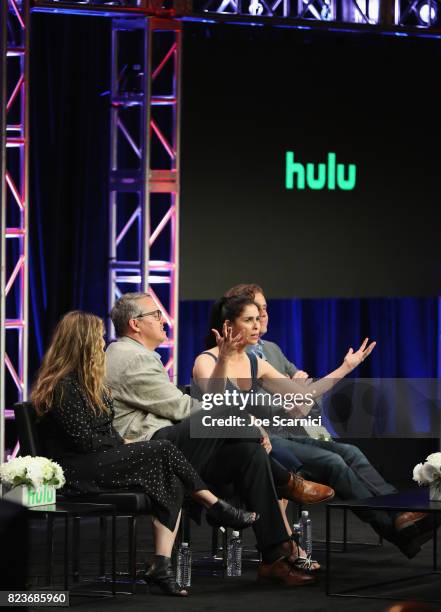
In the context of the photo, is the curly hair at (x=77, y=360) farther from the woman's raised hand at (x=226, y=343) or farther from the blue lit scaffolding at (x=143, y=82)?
the blue lit scaffolding at (x=143, y=82)

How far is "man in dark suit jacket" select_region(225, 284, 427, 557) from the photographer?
15.3ft

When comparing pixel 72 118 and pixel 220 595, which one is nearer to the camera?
pixel 220 595

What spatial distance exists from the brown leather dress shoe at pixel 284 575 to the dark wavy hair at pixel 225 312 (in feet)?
3.48

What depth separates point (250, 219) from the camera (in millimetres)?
6988

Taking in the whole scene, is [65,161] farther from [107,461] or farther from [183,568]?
[183,568]

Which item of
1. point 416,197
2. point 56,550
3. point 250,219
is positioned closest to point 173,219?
point 250,219

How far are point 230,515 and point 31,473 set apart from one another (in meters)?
0.79

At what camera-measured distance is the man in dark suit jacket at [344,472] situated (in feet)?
15.3

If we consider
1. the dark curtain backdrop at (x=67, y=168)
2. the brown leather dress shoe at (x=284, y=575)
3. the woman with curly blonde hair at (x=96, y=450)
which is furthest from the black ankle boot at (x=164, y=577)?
the dark curtain backdrop at (x=67, y=168)

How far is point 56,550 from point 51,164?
3063 mm

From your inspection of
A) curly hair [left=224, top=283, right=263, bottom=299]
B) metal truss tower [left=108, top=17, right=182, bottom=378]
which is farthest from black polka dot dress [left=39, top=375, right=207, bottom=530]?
metal truss tower [left=108, top=17, right=182, bottom=378]

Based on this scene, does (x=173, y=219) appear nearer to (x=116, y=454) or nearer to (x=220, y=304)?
(x=220, y=304)

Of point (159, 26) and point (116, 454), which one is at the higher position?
point (159, 26)

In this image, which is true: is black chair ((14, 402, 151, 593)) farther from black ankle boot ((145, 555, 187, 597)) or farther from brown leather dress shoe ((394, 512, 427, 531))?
brown leather dress shoe ((394, 512, 427, 531))
